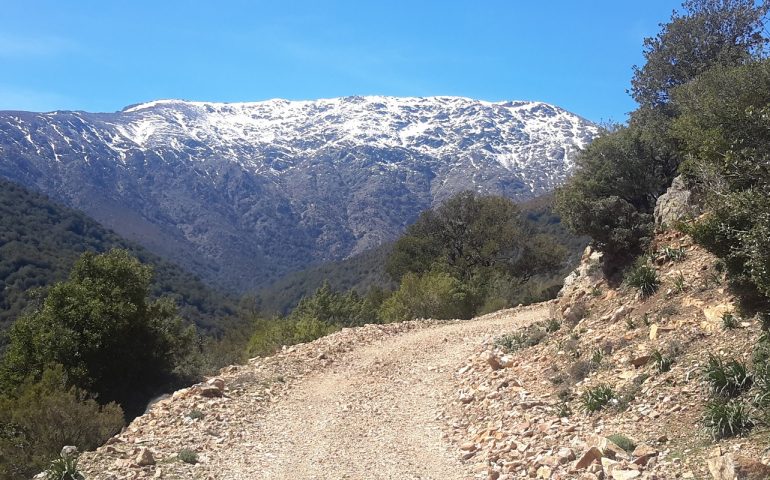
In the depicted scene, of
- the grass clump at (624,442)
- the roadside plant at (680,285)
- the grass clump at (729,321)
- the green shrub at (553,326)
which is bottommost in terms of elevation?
the grass clump at (624,442)

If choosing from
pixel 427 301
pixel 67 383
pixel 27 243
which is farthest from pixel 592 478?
pixel 27 243

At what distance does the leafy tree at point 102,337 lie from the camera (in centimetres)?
1881

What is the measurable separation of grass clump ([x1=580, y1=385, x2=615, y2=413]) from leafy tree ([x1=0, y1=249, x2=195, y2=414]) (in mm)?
14476

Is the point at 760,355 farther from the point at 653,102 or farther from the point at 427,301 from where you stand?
the point at 427,301

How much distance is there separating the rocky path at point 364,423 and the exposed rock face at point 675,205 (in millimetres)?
6300

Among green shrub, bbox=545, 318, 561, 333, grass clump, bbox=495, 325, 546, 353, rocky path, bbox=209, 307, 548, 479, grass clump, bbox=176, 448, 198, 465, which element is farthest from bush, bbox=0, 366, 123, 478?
green shrub, bbox=545, 318, 561, 333

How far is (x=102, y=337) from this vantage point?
19469 mm

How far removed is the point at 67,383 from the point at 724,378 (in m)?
17.3

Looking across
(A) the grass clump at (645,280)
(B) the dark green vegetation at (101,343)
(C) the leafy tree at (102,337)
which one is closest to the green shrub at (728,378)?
(A) the grass clump at (645,280)

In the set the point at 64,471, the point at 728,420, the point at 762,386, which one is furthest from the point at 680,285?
the point at 64,471

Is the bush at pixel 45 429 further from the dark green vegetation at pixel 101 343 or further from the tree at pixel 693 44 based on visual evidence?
the tree at pixel 693 44

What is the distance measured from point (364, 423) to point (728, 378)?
6.70 meters

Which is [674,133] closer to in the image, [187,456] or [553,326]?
[553,326]

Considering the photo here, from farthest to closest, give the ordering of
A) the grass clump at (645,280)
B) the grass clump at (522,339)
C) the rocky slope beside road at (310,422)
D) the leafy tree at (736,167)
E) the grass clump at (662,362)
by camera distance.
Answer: the grass clump at (522,339) → the grass clump at (645,280) → the rocky slope beside road at (310,422) → the grass clump at (662,362) → the leafy tree at (736,167)
